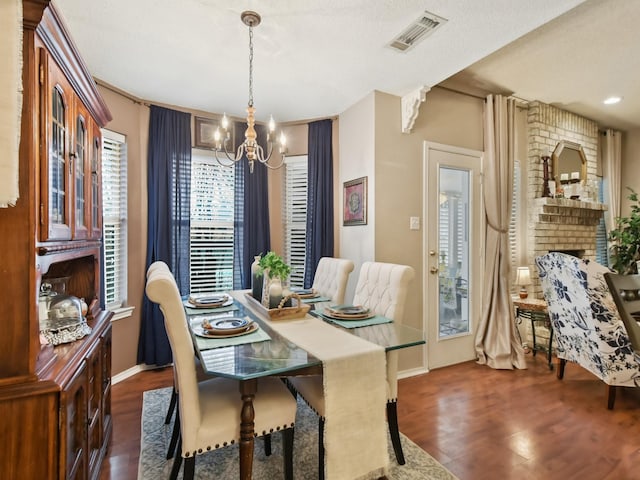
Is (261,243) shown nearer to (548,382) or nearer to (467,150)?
(467,150)

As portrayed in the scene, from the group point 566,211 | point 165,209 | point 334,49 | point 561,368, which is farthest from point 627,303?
point 165,209

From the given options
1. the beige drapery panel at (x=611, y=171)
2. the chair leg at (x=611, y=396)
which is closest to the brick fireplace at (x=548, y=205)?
the beige drapery panel at (x=611, y=171)

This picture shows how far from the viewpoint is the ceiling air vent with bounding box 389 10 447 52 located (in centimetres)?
208

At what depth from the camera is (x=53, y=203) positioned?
4.45 ft

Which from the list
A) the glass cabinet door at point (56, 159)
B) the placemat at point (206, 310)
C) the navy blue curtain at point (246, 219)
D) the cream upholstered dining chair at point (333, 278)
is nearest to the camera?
the glass cabinet door at point (56, 159)

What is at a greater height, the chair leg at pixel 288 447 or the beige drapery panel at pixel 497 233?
the beige drapery panel at pixel 497 233

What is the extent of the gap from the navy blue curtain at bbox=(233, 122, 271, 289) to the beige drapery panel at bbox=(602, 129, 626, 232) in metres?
5.05

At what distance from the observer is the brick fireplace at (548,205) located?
3.88 meters

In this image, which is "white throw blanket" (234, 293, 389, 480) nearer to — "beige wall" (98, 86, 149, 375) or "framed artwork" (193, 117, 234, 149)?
"beige wall" (98, 86, 149, 375)

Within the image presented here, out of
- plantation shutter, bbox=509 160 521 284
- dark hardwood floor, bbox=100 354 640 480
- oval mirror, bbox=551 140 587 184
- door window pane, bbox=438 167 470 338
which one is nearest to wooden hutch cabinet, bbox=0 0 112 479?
dark hardwood floor, bbox=100 354 640 480

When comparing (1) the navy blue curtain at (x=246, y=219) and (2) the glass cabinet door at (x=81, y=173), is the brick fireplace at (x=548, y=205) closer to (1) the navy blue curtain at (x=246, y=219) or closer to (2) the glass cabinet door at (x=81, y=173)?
(1) the navy blue curtain at (x=246, y=219)

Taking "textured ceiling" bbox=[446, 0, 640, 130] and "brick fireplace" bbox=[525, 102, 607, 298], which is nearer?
"textured ceiling" bbox=[446, 0, 640, 130]

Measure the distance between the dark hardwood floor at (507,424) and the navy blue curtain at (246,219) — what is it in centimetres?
123

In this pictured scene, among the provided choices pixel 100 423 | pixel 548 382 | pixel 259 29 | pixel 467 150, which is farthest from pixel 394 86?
pixel 100 423
